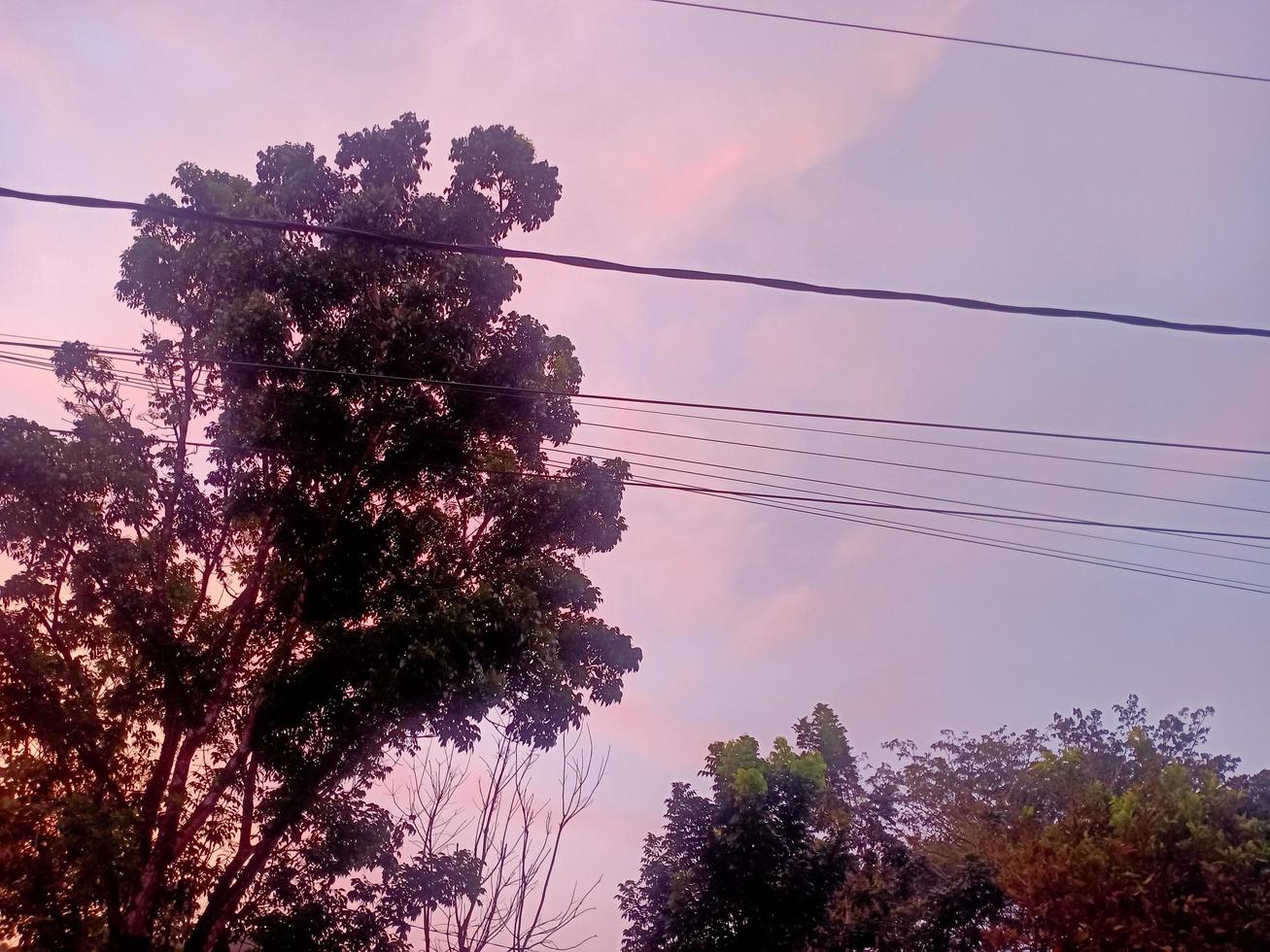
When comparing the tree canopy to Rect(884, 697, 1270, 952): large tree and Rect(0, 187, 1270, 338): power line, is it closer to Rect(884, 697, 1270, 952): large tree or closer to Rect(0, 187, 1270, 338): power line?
Rect(884, 697, 1270, 952): large tree

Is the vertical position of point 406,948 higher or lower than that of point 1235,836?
lower

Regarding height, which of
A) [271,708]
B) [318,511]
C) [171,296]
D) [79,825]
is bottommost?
[79,825]

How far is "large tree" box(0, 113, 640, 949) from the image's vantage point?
10.6 metres

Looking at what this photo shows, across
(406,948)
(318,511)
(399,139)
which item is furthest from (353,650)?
(399,139)

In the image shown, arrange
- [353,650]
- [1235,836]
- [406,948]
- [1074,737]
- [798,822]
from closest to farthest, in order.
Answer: [353,650], [406,948], [1235,836], [798,822], [1074,737]

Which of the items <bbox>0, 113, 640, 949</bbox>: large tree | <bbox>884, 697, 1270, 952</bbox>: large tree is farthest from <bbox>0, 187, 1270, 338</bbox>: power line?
<bbox>884, 697, 1270, 952</bbox>: large tree

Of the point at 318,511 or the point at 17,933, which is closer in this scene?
the point at 17,933

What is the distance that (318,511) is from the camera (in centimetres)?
1180

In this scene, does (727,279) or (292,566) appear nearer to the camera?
(727,279)

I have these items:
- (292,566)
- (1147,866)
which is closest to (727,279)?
(292,566)

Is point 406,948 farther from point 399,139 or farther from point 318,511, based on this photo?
point 399,139

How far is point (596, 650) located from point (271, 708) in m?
4.45

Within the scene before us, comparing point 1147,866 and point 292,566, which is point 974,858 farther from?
point 292,566

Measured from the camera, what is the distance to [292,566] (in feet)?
39.4
